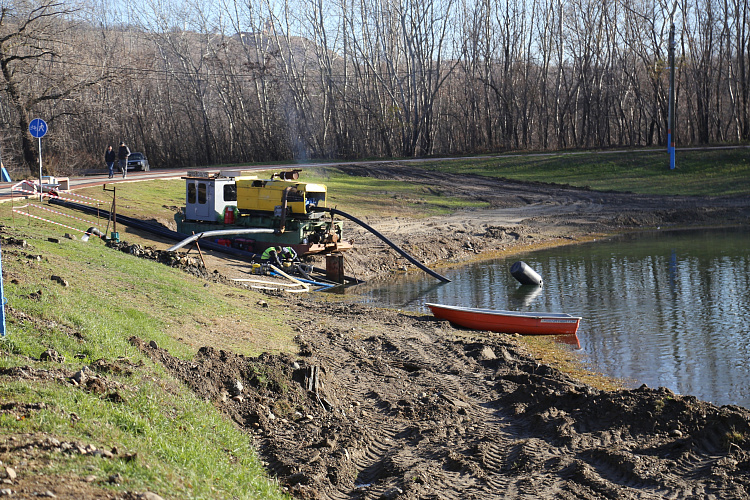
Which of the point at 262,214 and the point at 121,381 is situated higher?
the point at 262,214

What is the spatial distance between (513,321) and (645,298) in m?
6.09

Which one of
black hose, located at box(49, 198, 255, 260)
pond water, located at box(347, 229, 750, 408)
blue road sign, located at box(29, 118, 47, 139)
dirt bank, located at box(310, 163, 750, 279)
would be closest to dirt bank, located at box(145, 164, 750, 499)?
pond water, located at box(347, 229, 750, 408)

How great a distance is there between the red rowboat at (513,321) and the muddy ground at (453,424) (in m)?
1.39

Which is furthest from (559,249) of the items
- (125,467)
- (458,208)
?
(125,467)

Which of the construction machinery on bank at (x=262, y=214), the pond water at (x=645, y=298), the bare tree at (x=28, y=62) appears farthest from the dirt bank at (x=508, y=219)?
the bare tree at (x=28, y=62)

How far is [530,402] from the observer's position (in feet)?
36.0

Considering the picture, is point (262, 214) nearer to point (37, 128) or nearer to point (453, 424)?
point (37, 128)

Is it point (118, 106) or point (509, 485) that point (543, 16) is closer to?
point (118, 106)

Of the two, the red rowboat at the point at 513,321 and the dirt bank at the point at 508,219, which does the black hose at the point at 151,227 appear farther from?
the red rowboat at the point at 513,321

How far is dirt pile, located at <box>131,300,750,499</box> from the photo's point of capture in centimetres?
795

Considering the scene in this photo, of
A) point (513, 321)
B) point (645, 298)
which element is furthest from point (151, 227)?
point (645, 298)

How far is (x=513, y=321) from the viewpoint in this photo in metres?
17.2

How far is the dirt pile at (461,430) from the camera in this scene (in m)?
7.95

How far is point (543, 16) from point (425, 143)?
1655cm
